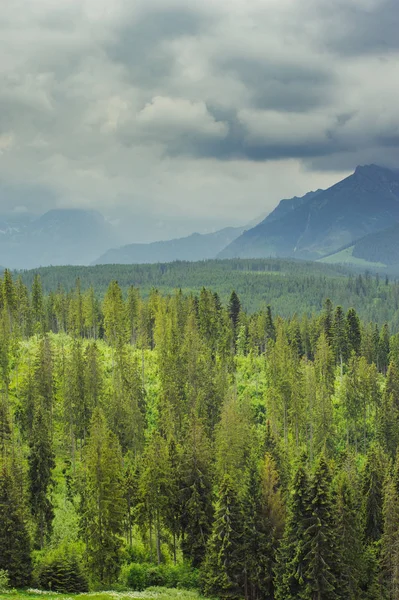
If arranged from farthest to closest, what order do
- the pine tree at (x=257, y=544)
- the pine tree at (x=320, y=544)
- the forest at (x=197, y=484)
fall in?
the pine tree at (x=257, y=544)
the forest at (x=197, y=484)
the pine tree at (x=320, y=544)

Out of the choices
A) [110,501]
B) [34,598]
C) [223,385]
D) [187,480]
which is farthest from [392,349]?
[34,598]

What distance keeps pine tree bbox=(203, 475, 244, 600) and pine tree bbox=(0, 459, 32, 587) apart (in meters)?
14.0

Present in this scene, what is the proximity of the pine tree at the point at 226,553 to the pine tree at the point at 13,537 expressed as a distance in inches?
552

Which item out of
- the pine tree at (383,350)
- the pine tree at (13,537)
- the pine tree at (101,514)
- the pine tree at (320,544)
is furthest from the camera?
the pine tree at (383,350)

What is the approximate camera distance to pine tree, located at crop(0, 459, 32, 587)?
43.1 m

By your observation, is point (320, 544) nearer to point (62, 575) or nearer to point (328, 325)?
point (62, 575)

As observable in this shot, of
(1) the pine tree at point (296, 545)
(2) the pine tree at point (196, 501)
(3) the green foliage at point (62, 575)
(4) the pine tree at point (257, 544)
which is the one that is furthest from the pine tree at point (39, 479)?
(1) the pine tree at point (296, 545)

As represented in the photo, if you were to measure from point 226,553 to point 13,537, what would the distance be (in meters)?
16.5

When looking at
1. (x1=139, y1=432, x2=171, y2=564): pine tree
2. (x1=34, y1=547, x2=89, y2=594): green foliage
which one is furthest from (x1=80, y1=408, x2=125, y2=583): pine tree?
(x1=34, y1=547, x2=89, y2=594): green foliage

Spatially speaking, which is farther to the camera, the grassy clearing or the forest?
the forest

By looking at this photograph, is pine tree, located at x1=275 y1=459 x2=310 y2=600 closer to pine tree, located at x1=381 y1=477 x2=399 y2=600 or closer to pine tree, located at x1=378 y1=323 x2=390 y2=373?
pine tree, located at x1=381 y1=477 x2=399 y2=600

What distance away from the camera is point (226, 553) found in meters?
46.1

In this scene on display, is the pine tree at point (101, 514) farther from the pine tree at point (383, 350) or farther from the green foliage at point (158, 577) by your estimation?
the pine tree at point (383, 350)

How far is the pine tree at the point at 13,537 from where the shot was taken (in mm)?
43094
